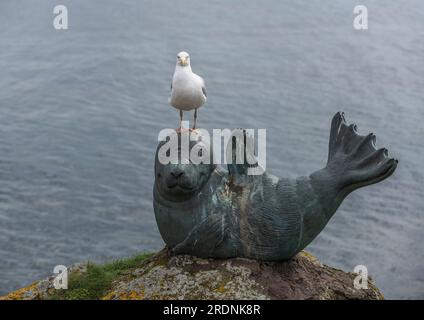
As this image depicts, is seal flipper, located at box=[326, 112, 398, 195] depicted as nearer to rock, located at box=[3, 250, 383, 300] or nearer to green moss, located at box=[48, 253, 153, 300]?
rock, located at box=[3, 250, 383, 300]

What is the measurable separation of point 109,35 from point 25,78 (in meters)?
3.26

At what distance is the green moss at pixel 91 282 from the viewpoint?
28.2 ft

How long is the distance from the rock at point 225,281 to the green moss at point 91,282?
0.12 meters

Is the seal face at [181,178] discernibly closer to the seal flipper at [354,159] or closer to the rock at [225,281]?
the rock at [225,281]

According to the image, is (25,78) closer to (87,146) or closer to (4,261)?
(87,146)

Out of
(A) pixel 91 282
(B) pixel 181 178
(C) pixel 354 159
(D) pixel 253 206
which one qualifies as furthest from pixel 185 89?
(A) pixel 91 282

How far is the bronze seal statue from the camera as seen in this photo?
8094 mm

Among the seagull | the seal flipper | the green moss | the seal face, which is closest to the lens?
the seal flipper

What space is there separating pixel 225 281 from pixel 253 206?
924 millimetres

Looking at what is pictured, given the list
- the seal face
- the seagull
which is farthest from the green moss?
the seagull

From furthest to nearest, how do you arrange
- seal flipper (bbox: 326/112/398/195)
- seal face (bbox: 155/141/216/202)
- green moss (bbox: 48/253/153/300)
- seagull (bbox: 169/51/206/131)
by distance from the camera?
green moss (bbox: 48/253/153/300), seagull (bbox: 169/51/206/131), seal face (bbox: 155/141/216/202), seal flipper (bbox: 326/112/398/195)

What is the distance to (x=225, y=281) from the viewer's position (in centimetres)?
794

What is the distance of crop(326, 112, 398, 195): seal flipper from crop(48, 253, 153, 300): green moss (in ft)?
9.42

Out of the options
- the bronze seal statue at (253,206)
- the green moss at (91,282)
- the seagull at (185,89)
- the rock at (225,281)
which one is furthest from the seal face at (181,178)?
the green moss at (91,282)
